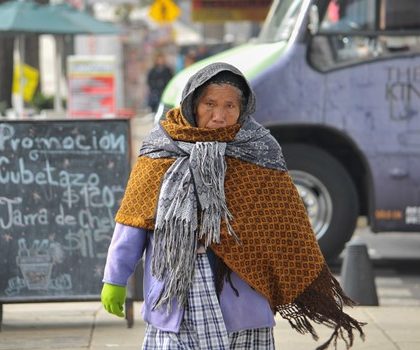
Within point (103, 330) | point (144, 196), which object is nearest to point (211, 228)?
point (144, 196)

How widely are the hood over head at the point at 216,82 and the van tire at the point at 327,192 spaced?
17.5ft

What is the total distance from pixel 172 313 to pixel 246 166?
1.94 ft

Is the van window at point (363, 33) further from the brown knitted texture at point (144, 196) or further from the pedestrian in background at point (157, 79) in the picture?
the pedestrian in background at point (157, 79)

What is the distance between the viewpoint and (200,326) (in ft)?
15.1

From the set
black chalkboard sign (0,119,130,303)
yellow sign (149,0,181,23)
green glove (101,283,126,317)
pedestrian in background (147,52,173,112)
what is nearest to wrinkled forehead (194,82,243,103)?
green glove (101,283,126,317)

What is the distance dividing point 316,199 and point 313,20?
1.39 metres

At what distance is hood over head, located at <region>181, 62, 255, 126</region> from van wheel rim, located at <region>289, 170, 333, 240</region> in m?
5.34

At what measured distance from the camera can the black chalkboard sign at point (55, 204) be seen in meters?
7.62

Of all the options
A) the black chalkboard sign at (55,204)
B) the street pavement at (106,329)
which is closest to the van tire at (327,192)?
the street pavement at (106,329)

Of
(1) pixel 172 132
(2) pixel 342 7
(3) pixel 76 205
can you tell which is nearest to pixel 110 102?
(2) pixel 342 7

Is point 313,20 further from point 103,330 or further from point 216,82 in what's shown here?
point 216,82

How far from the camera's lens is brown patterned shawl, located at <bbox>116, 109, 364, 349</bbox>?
4.68 meters

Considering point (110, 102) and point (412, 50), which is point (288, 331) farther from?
point (110, 102)

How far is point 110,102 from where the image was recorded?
20656mm
